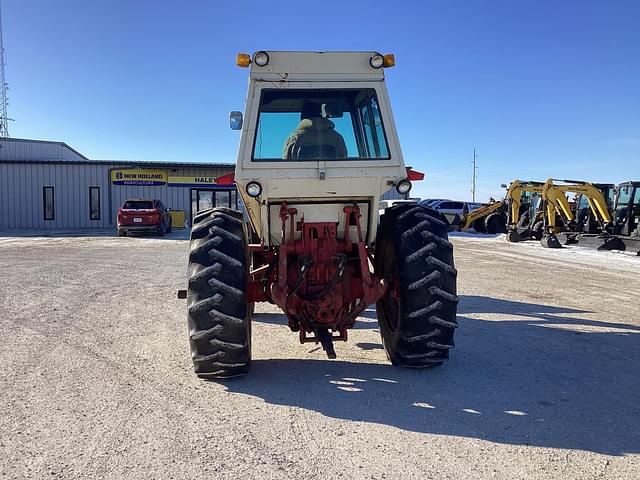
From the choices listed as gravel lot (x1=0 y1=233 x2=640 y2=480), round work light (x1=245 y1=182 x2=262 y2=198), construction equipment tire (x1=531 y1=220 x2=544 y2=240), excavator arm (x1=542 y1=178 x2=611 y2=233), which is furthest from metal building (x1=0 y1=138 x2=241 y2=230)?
round work light (x1=245 y1=182 x2=262 y2=198)

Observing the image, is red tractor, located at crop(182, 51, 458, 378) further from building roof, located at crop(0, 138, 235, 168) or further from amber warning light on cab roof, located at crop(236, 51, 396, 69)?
building roof, located at crop(0, 138, 235, 168)

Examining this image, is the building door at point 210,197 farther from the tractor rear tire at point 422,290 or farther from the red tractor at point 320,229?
the tractor rear tire at point 422,290

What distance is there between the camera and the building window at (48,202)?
3036cm

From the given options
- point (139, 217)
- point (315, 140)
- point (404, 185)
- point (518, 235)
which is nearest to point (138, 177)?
point (139, 217)

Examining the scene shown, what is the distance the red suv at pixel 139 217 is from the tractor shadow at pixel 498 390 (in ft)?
65.7

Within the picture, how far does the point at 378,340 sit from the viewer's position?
564 centimetres

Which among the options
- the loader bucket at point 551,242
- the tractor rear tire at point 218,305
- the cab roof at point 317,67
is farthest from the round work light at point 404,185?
the loader bucket at point 551,242

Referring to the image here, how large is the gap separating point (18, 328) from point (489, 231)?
27.4 m

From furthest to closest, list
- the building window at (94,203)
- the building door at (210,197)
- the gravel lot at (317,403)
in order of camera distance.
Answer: the building door at (210,197) < the building window at (94,203) < the gravel lot at (317,403)

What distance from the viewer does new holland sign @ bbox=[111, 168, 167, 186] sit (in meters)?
30.7

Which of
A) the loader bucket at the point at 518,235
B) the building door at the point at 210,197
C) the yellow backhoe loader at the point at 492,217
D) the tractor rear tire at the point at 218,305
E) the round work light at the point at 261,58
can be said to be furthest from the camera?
the building door at the point at 210,197

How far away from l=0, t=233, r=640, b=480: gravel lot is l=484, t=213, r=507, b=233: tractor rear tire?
74.8 feet

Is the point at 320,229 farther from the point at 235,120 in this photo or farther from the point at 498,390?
the point at 498,390

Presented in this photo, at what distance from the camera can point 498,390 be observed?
13.3ft
